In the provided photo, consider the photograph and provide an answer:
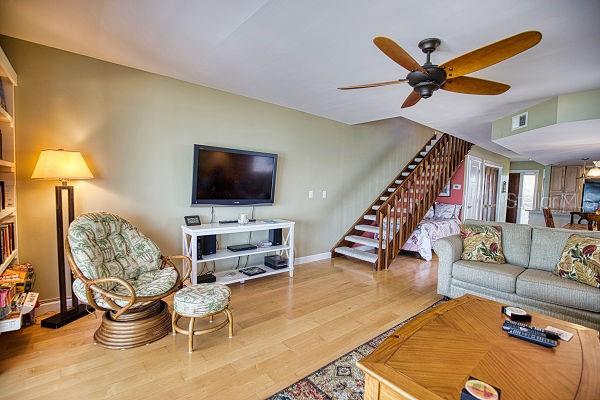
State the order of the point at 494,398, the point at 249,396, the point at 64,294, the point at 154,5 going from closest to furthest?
the point at 494,398 < the point at 249,396 < the point at 154,5 < the point at 64,294

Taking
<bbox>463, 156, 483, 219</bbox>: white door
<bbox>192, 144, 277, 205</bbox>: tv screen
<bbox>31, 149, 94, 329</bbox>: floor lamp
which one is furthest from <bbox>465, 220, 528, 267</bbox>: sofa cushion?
<bbox>31, 149, 94, 329</bbox>: floor lamp

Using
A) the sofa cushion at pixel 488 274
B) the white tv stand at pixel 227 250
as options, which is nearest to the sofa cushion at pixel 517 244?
the sofa cushion at pixel 488 274

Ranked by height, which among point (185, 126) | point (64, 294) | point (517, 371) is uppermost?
point (185, 126)

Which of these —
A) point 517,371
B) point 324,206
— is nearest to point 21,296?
point 517,371

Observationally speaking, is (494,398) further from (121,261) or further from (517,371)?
(121,261)

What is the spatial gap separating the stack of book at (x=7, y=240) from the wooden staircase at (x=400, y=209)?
4000 millimetres

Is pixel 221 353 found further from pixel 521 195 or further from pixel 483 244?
pixel 521 195

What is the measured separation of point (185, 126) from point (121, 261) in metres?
1.64

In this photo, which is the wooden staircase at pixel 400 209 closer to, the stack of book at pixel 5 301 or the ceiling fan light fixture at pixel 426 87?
the ceiling fan light fixture at pixel 426 87

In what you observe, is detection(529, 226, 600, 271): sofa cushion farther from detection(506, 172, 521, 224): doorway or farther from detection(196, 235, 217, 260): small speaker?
detection(506, 172, 521, 224): doorway

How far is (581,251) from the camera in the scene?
100 inches

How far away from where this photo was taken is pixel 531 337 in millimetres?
1501

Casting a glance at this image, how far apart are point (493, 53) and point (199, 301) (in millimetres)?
2538

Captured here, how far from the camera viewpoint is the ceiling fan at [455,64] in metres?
1.60
